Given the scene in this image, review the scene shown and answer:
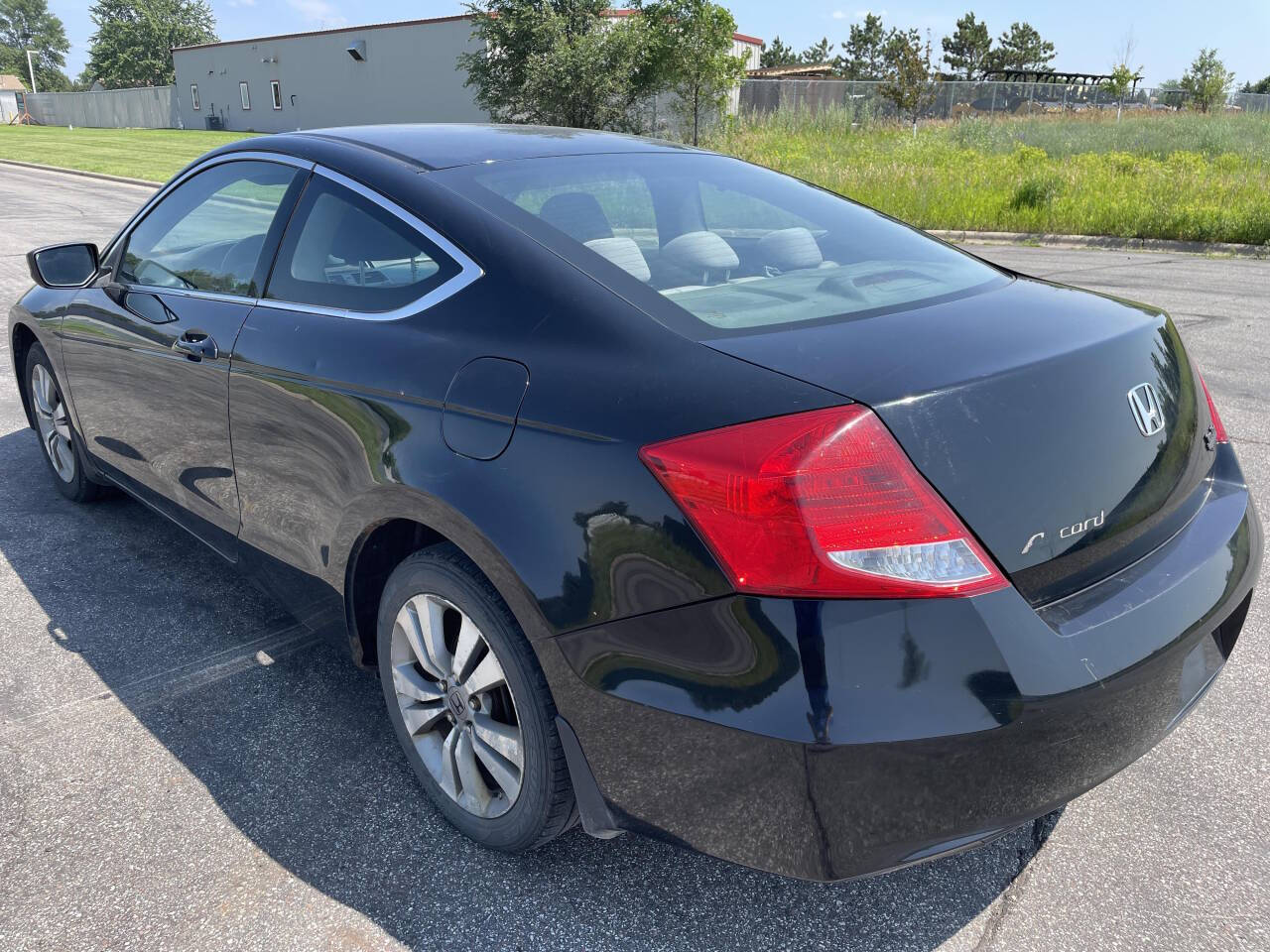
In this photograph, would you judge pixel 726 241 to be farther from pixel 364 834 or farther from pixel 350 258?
pixel 364 834

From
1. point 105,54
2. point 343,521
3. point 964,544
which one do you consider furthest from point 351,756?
point 105,54

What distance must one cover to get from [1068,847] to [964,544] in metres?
1.10

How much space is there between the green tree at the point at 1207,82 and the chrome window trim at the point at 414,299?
4121cm

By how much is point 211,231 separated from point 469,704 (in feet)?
6.84

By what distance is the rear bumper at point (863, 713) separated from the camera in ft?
5.28

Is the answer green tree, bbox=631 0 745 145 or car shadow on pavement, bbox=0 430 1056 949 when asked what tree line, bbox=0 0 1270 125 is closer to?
green tree, bbox=631 0 745 145

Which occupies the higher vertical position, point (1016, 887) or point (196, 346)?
point (196, 346)

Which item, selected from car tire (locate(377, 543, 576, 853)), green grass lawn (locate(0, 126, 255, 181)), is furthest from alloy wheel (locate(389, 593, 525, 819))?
green grass lawn (locate(0, 126, 255, 181))

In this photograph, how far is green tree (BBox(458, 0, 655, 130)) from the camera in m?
29.2

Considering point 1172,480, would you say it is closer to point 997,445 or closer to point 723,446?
point 997,445

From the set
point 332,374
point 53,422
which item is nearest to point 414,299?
point 332,374

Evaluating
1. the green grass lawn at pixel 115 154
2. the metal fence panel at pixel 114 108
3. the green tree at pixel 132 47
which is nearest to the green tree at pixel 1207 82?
the green grass lawn at pixel 115 154

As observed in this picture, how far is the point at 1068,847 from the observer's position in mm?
2322

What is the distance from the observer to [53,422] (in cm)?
446
